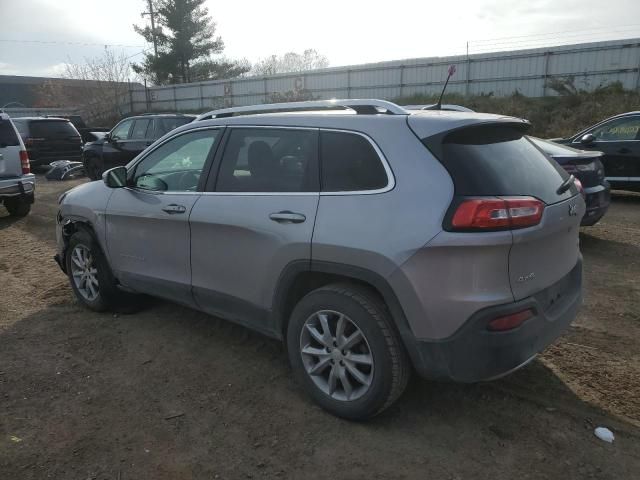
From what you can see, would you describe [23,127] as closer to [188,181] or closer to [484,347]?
[188,181]

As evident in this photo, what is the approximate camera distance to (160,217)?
384 centimetres

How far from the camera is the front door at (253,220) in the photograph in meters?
3.02

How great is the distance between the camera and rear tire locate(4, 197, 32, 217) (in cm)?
927

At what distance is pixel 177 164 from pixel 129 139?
9689 mm

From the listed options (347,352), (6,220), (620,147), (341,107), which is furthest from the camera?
(6,220)

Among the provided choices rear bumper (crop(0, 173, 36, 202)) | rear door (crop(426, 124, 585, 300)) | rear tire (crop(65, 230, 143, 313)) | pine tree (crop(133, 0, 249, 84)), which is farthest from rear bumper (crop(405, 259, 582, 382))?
pine tree (crop(133, 0, 249, 84))

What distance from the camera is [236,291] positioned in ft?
11.1

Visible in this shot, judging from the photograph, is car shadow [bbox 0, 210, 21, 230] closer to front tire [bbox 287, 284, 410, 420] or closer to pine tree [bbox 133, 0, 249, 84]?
front tire [bbox 287, 284, 410, 420]

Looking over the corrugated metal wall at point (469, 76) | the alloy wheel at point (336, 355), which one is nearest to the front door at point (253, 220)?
the alloy wheel at point (336, 355)

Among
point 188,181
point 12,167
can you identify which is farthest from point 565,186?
point 12,167

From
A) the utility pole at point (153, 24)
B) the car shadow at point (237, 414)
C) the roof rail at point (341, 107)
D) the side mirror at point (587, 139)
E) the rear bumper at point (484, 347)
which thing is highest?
the utility pole at point (153, 24)

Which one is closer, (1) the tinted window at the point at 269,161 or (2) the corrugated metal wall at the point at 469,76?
(1) the tinted window at the point at 269,161

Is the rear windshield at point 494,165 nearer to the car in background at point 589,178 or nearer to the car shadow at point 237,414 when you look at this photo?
the car shadow at point 237,414

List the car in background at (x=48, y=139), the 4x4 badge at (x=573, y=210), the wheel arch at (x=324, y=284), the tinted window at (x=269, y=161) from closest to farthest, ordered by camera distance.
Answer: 1. the wheel arch at (x=324, y=284)
2. the 4x4 badge at (x=573, y=210)
3. the tinted window at (x=269, y=161)
4. the car in background at (x=48, y=139)
